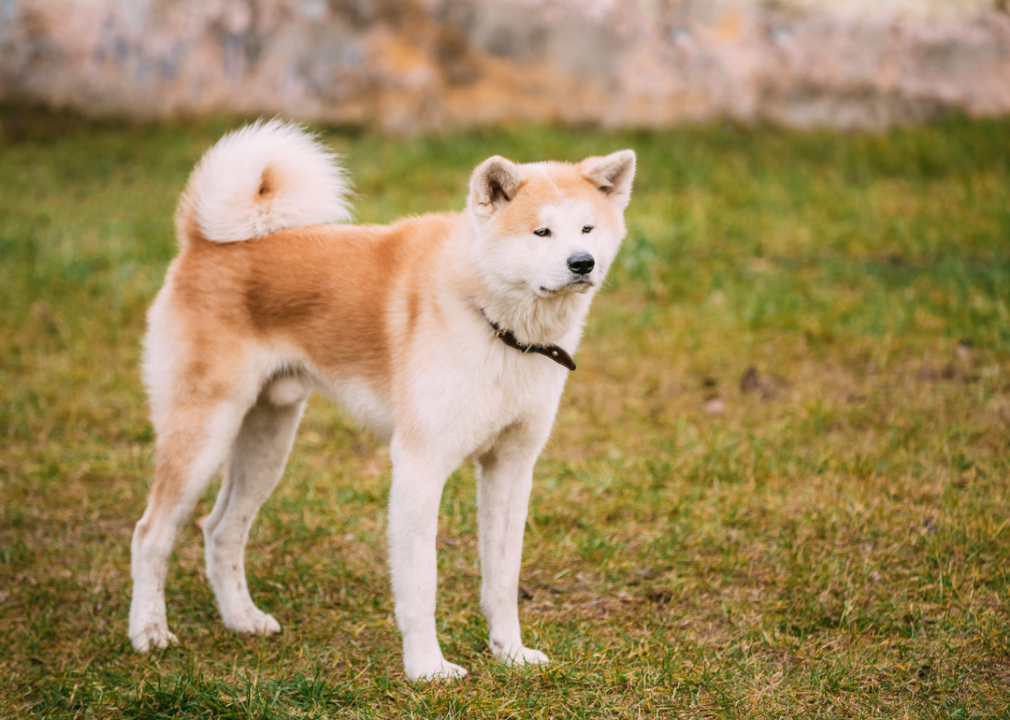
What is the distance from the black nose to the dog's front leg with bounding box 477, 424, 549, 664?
588mm

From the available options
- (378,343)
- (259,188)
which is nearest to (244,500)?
(378,343)

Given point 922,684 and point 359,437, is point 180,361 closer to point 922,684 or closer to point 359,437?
point 359,437

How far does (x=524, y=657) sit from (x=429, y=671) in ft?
1.07

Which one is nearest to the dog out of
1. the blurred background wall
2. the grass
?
the grass

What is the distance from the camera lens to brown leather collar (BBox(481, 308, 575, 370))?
3020 millimetres

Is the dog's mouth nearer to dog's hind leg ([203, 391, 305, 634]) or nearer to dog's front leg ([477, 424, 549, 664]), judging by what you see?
dog's front leg ([477, 424, 549, 664])

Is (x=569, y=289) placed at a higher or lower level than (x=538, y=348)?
higher

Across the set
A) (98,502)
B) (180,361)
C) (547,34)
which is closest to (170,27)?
(547,34)

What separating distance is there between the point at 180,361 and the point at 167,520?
550 mm

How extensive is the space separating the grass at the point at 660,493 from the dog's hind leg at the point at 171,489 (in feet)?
0.46

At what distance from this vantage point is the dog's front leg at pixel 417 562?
298 cm

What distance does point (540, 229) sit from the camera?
2.93m

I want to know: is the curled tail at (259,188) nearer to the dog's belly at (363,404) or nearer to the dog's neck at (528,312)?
the dog's belly at (363,404)

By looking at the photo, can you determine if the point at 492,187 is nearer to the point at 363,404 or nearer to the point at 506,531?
the point at 363,404
